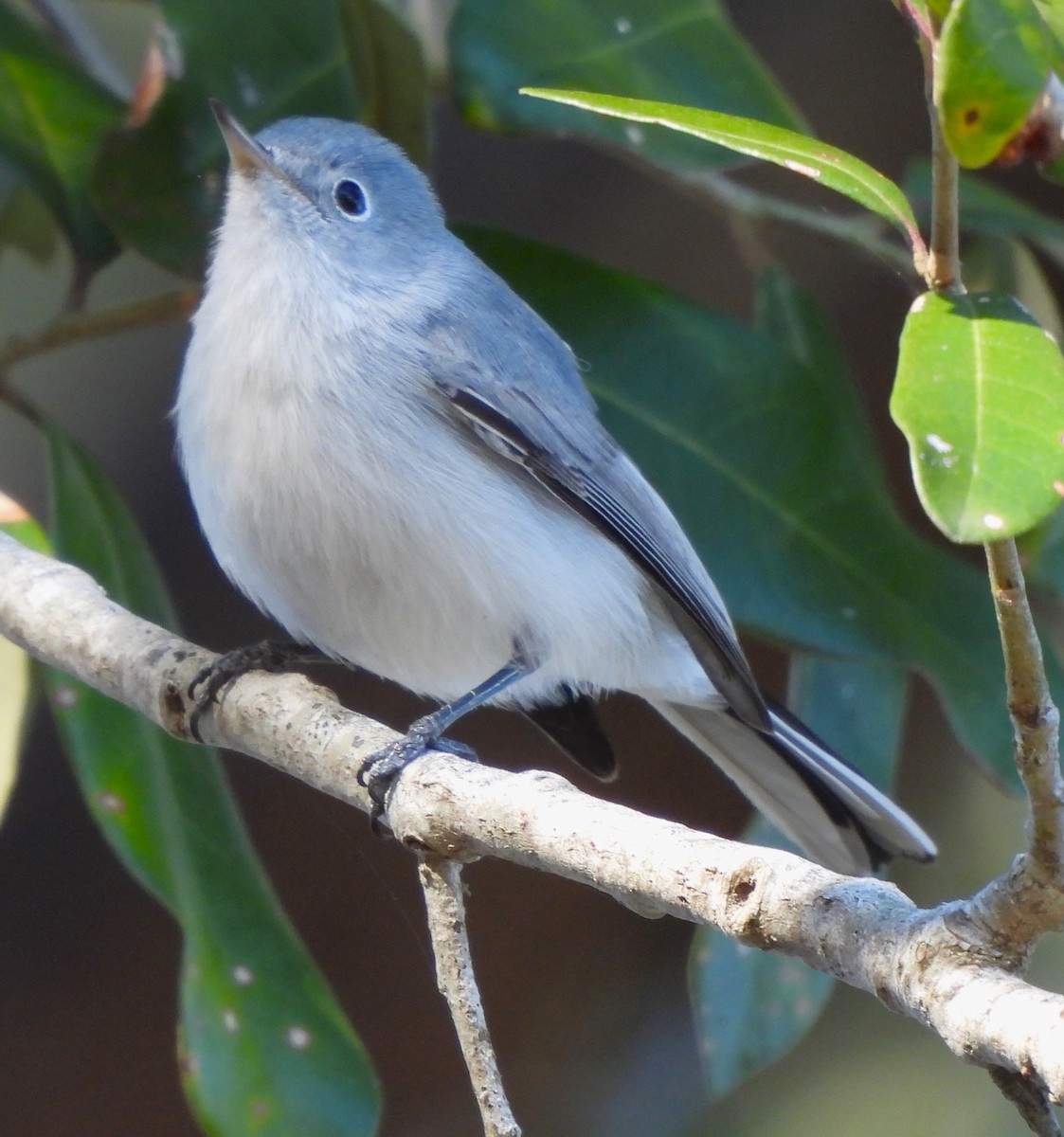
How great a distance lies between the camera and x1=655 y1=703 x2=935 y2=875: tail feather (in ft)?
4.50

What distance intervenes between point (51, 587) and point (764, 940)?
757 millimetres

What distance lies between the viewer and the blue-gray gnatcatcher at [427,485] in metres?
1.24

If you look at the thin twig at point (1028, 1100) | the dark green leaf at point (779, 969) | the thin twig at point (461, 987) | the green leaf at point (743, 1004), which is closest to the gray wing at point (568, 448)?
the dark green leaf at point (779, 969)

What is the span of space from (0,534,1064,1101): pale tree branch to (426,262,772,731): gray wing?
0.35 metres

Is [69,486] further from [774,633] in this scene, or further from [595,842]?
[595,842]

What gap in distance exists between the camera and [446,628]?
4.35ft

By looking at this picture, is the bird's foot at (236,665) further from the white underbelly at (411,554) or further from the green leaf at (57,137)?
the green leaf at (57,137)

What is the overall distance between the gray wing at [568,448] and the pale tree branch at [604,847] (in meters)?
0.35

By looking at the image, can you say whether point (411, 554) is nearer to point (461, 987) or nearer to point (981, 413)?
point (461, 987)

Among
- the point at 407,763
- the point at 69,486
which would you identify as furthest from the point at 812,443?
the point at 69,486

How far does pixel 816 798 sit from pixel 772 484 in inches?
13.9

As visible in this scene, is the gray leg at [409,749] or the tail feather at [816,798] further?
the tail feather at [816,798]

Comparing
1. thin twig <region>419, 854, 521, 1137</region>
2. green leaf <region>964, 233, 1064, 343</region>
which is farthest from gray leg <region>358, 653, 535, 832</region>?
green leaf <region>964, 233, 1064, 343</region>

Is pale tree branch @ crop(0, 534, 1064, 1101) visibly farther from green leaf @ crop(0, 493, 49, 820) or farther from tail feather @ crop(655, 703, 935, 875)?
tail feather @ crop(655, 703, 935, 875)
